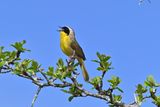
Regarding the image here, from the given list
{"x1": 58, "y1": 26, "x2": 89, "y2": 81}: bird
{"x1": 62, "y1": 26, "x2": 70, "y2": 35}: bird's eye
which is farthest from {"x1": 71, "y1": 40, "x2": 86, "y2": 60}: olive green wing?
{"x1": 62, "y1": 26, "x2": 70, "y2": 35}: bird's eye

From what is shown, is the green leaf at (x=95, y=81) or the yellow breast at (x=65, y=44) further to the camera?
the yellow breast at (x=65, y=44)

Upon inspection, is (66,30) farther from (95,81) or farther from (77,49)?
(95,81)

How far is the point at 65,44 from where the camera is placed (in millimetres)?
11930

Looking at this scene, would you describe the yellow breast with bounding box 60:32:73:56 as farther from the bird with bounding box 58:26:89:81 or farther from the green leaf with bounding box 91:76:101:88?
the green leaf with bounding box 91:76:101:88

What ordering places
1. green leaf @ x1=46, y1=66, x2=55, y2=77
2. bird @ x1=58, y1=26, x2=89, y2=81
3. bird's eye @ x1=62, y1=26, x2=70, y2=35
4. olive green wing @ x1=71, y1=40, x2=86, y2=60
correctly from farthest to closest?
1. bird's eye @ x1=62, y1=26, x2=70, y2=35
2. bird @ x1=58, y1=26, x2=89, y2=81
3. olive green wing @ x1=71, y1=40, x2=86, y2=60
4. green leaf @ x1=46, y1=66, x2=55, y2=77

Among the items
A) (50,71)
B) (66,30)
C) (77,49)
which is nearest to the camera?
(50,71)

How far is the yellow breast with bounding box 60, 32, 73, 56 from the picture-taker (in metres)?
11.6

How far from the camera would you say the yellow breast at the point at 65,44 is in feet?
38.2

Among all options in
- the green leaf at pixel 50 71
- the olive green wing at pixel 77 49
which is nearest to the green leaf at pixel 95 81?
the green leaf at pixel 50 71

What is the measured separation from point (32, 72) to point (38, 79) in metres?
0.26

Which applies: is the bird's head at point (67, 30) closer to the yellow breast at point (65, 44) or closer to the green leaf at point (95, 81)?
the yellow breast at point (65, 44)

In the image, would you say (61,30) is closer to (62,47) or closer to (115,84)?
(62,47)

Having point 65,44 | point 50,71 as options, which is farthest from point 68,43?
point 50,71

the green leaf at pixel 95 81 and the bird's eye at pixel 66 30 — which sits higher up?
the bird's eye at pixel 66 30
